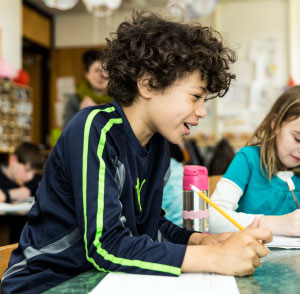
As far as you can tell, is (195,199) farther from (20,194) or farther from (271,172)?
(20,194)

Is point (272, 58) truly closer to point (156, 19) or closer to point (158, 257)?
point (156, 19)

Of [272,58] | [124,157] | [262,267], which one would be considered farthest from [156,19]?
[272,58]

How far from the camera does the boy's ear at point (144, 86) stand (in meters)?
1.00

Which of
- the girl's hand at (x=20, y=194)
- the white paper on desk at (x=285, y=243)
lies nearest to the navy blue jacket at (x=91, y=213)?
the white paper on desk at (x=285, y=243)

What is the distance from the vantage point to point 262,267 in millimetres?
806

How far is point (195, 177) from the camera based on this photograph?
3.83 feet

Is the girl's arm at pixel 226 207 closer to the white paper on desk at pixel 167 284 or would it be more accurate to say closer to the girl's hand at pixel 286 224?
the girl's hand at pixel 286 224

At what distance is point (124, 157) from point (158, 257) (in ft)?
0.74

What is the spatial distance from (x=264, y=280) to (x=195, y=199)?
0.48m

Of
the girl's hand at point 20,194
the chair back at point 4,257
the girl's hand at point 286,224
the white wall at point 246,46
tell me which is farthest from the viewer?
the white wall at point 246,46

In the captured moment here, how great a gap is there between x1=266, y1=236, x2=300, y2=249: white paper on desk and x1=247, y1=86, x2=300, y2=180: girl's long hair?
41cm

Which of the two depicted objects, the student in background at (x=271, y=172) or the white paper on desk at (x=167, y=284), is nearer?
the white paper on desk at (x=167, y=284)

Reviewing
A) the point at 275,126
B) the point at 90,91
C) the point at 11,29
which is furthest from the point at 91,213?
the point at 11,29

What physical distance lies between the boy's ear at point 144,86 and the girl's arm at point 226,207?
0.48 metres
